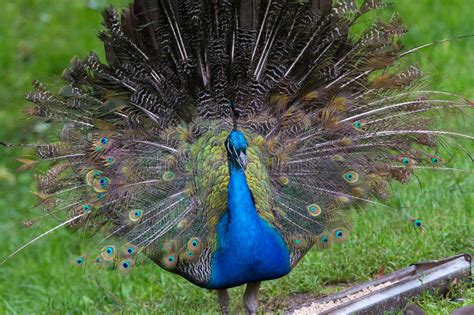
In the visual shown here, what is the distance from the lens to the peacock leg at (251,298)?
575 centimetres

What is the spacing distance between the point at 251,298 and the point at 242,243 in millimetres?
609

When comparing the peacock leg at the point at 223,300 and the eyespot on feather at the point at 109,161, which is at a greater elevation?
the eyespot on feather at the point at 109,161

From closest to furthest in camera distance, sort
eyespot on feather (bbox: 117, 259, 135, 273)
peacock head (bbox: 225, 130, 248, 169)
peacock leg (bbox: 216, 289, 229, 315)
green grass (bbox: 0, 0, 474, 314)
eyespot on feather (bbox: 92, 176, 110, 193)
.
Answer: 1. peacock head (bbox: 225, 130, 248, 169)
2. eyespot on feather (bbox: 117, 259, 135, 273)
3. eyespot on feather (bbox: 92, 176, 110, 193)
4. peacock leg (bbox: 216, 289, 229, 315)
5. green grass (bbox: 0, 0, 474, 314)

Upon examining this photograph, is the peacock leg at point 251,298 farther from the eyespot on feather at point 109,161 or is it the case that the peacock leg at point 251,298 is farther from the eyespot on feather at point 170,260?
the eyespot on feather at point 109,161

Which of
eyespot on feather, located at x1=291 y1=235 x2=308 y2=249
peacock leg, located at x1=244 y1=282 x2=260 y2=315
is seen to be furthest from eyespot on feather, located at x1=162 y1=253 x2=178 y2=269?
eyespot on feather, located at x1=291 y1=235 x2=308 y2=249

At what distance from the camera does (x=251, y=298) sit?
19.0 ft

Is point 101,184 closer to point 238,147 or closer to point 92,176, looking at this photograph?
point 92,176

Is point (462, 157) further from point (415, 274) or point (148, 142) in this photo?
point (148, 142)

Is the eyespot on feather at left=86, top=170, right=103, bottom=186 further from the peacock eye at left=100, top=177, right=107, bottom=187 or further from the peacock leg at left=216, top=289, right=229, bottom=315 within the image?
the peacock leg at left=216, top=289, right=229, bottom=315

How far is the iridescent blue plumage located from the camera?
209 inches

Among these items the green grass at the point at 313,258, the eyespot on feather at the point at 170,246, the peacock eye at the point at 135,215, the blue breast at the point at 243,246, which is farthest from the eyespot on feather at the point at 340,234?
the peacock eye at the point at 135,215

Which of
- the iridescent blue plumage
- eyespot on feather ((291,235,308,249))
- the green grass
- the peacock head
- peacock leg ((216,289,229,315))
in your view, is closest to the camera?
the peacock head

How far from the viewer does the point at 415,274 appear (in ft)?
18.8

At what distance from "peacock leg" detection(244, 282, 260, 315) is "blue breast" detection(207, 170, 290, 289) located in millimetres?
270
